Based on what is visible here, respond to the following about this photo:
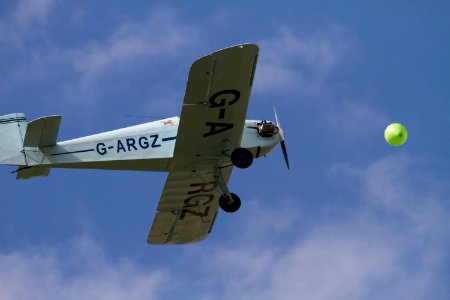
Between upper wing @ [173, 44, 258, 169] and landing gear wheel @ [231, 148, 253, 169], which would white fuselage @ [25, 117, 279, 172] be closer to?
upper wing @ [173, 44, 258, 169]

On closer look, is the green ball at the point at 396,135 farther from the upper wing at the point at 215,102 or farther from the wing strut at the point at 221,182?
the wing strut at the point at 221,182

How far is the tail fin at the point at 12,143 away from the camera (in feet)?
70.6

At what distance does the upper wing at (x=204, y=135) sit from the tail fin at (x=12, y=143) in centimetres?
327

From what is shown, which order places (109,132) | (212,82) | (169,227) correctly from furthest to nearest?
(169,227) → (109,132) → (212,82)

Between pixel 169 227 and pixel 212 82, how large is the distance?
5.43m

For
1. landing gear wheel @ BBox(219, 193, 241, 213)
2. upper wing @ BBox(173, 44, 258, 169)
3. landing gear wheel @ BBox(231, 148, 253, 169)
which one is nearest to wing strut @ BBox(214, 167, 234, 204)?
landing gear wheel @ BBox(219, 193, 241, 213)

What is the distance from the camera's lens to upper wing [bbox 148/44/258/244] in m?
20.4

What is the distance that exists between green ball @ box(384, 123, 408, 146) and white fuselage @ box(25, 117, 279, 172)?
464 cm

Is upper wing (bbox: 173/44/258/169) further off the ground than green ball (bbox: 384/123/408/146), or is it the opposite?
upper wing (bbox: 173/44/258/169)

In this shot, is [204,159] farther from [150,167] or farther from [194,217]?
[194,217]

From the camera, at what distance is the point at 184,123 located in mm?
21125

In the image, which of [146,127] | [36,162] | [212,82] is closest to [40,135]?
[36,162]

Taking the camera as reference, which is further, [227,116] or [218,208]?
[218,208]

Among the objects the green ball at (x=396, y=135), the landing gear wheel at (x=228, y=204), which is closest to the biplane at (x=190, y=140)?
the landing gear wheel at (x=228, y=204)
